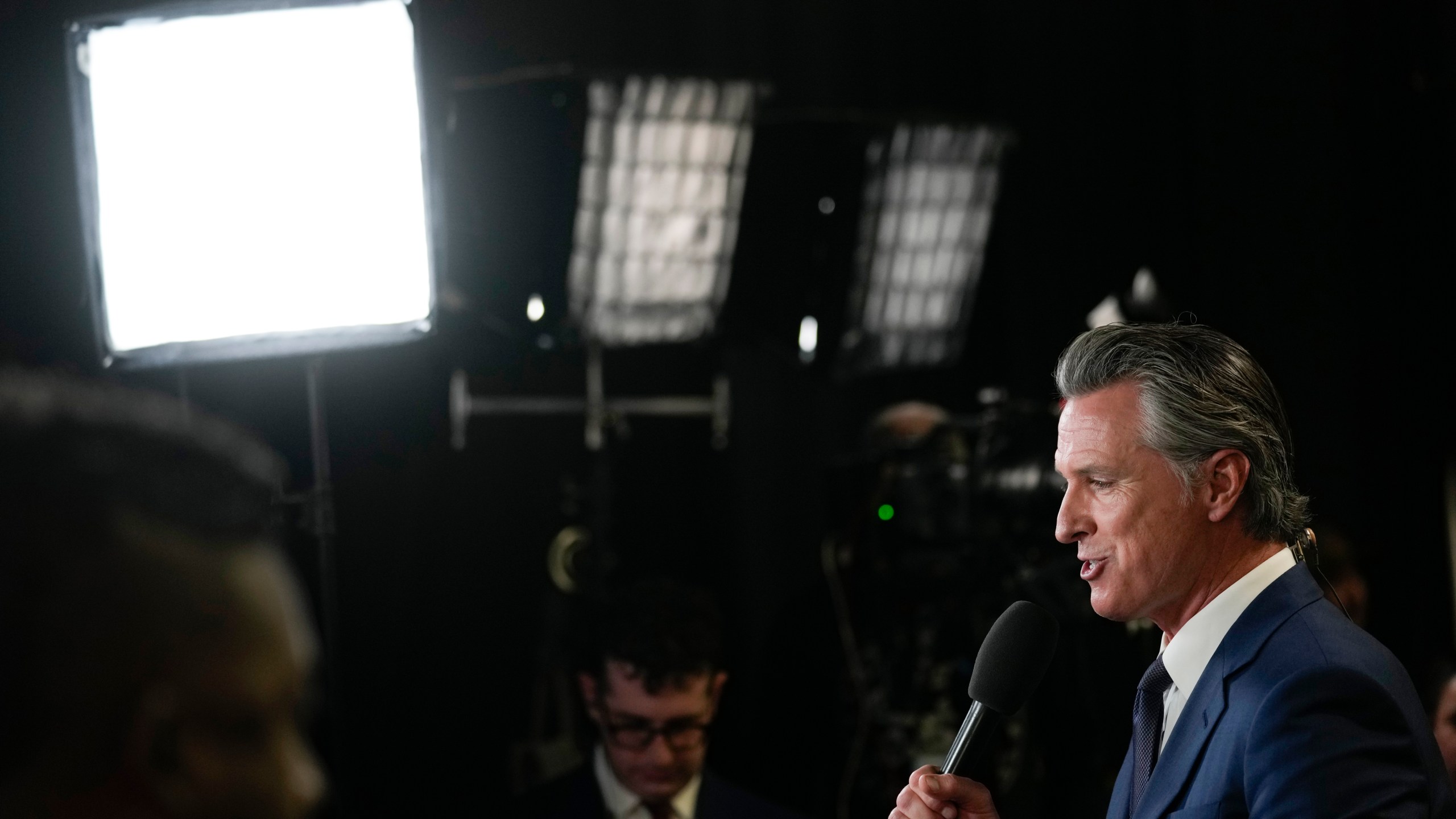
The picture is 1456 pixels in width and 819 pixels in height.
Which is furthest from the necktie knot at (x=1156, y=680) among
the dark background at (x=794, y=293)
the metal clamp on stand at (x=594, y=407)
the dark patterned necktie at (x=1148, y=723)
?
the metal clamp on stand at (x=594, y=407)

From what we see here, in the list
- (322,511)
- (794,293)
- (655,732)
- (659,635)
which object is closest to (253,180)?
(322,511)

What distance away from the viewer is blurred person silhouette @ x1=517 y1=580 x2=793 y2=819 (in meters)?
2.42

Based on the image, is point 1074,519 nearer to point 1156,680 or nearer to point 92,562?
point 1156,680

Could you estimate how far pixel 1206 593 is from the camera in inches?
57.1

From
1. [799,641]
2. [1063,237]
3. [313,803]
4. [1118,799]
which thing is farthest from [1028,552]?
[313,803]

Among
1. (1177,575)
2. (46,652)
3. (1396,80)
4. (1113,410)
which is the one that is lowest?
(1177,575)

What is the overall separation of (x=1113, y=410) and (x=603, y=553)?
1662 mm

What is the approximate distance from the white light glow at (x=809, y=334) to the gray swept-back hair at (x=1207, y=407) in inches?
71.0

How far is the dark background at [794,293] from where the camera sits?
284 cm

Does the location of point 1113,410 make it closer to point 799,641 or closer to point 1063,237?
point 799,641

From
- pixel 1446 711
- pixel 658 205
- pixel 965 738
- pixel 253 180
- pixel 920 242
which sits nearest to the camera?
pixel 965 738

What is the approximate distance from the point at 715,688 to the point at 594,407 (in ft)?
2.82

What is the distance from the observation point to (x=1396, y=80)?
3721 millimetres

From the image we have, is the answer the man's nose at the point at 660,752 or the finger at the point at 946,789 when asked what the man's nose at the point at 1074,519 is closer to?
the finger at the point at 946,789
